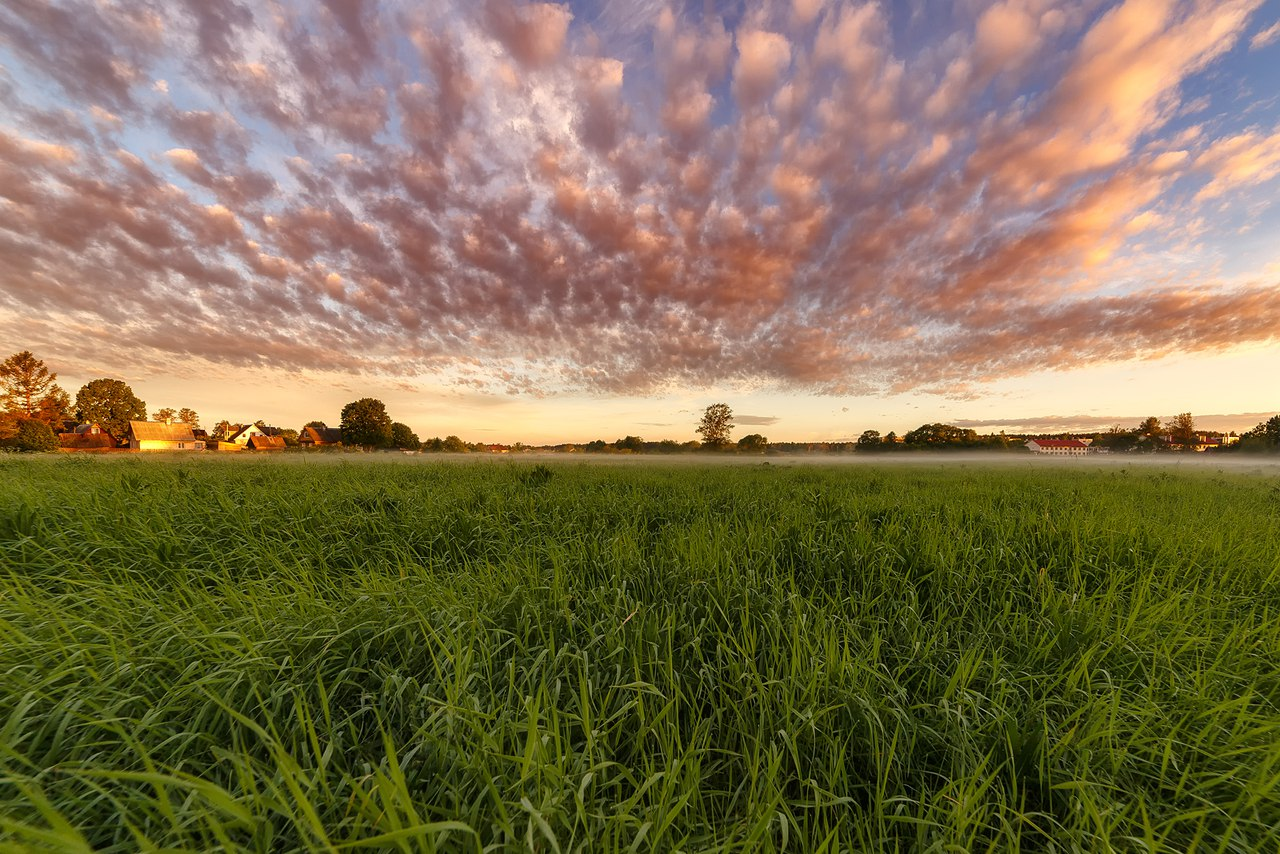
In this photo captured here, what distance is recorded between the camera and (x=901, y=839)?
1.76 meters

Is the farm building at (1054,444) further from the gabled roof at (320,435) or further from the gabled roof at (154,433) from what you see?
the gabled roof at (154,433)

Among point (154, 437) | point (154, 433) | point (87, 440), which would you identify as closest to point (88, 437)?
point (87, 440)

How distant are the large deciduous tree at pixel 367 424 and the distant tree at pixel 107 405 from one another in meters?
27.8

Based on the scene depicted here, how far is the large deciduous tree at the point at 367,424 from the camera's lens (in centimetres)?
6581

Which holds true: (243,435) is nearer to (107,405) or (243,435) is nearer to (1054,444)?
(107,405)

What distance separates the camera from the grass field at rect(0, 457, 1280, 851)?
1.54 metres

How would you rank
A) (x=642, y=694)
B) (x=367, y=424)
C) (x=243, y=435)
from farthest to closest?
1. (x=243, y=435)
2. (x=367, y=424)
3. (x=642, y=694)

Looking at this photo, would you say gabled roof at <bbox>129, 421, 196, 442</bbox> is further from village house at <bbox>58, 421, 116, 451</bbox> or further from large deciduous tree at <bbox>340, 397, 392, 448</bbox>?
large deciduous tree at <bbox>340, 397, 392, 448</bbox>

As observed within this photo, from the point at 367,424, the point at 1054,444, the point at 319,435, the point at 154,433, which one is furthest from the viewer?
the point at 1054,444

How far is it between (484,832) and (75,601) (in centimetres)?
414

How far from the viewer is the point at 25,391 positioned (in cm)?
4316

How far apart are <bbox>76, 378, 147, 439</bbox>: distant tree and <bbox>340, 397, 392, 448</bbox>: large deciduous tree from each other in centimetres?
2780

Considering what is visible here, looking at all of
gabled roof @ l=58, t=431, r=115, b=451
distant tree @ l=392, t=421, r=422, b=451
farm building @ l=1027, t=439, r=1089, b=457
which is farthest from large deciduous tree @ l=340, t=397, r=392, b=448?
farm building @ l=1027, t=439, r=1089, b=457

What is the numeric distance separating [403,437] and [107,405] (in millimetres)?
38759
